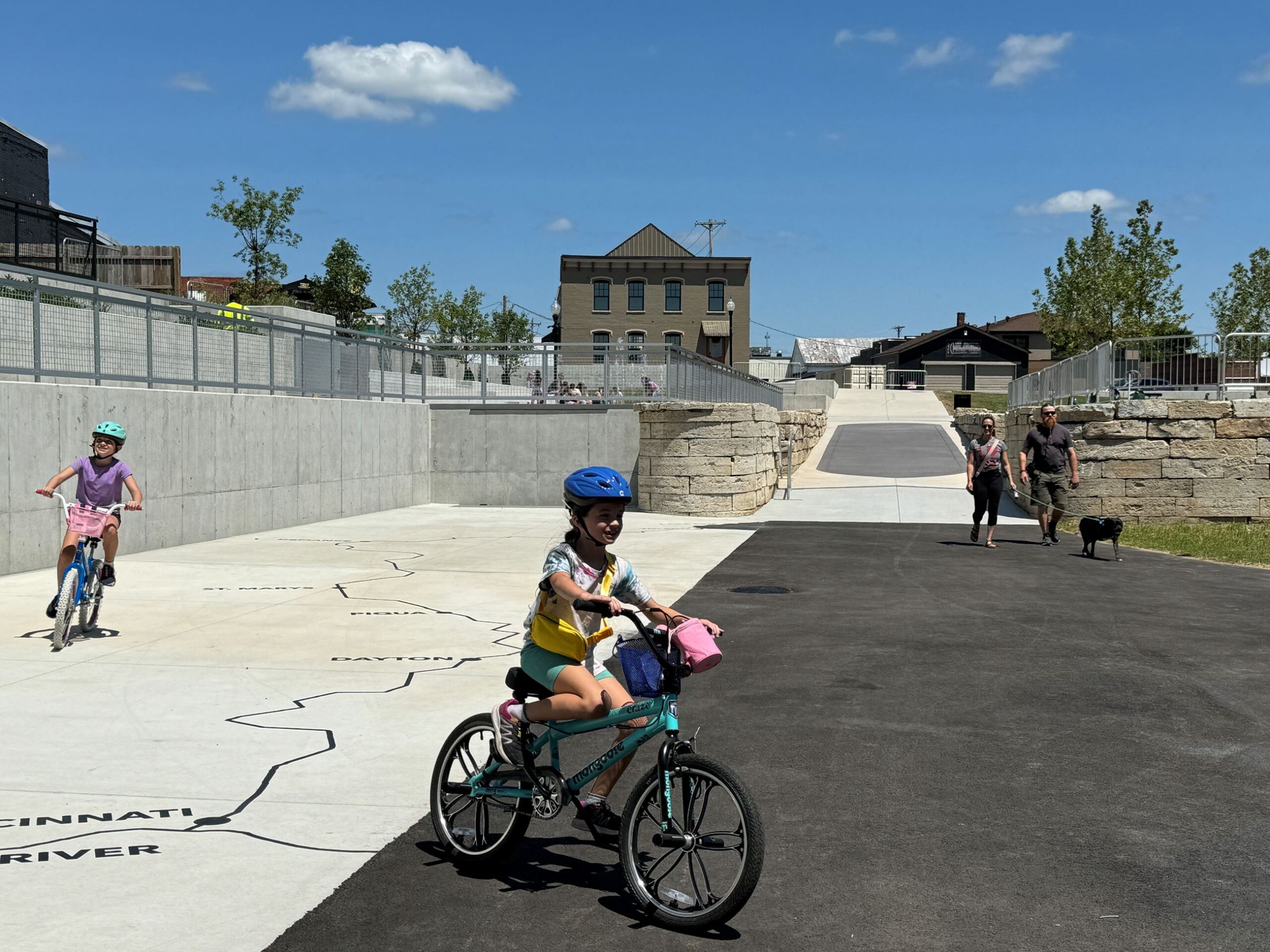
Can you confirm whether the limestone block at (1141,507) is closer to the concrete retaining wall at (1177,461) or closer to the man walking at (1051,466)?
the concrete retaining wall at (1177,461)

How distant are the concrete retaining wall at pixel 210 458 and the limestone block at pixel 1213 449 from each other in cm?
1329

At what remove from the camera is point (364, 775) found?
5547mm

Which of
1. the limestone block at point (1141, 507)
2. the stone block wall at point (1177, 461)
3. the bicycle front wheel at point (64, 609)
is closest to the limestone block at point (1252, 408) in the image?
the stone block wall at point (1177, 461)

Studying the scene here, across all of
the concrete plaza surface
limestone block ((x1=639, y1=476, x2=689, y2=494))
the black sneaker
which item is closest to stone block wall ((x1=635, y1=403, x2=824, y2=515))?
limestone block ((x1=639, y1=476, x2=689, y2=494))

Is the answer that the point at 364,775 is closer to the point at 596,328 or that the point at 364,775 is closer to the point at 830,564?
the point at 830,564

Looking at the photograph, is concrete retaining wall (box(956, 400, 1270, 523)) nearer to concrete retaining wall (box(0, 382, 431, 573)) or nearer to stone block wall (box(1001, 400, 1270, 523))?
stone block wall (box(1001, 400, 1270, 523))

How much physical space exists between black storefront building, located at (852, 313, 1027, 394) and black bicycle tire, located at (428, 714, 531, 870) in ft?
276

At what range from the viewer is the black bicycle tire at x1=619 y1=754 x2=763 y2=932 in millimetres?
3717

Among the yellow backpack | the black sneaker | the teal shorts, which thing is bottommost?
the black sneaker

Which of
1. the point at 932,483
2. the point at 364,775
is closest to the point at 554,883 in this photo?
the point at 364,775

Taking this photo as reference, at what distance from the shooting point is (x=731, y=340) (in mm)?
Answer: 62594

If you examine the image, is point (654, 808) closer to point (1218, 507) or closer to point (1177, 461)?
point (1177, 461)

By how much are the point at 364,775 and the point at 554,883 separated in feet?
5.14

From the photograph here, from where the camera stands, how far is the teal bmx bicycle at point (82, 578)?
27.2ft
